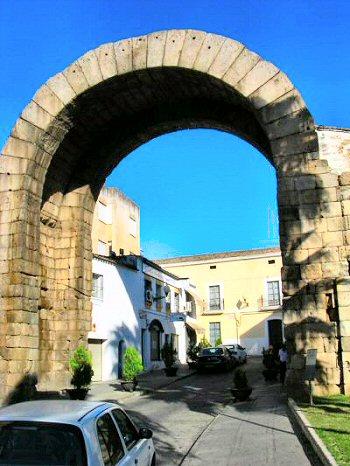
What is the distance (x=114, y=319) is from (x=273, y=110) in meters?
16.4

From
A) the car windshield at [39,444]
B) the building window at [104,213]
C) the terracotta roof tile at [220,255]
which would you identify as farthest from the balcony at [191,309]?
the car windshield at [39,444]

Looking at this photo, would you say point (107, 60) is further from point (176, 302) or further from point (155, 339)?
point (176, 302)

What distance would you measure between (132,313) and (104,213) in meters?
10.2

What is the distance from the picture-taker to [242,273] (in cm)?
4431

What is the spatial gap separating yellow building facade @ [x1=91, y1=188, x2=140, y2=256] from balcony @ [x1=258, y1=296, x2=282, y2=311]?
36.8 feet

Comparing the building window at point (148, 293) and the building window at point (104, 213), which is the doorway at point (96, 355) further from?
the building window at point (104, 213)

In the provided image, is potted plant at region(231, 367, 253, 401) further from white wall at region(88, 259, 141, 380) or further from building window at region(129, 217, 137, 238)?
building window at region(129, 217, 137, 238)

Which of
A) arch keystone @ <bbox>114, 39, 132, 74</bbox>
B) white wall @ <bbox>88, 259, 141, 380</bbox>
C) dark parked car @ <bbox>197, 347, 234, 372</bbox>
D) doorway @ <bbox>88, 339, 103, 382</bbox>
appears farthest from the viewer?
dark parked car @ <bbox>197, 347, 234, 372</bbox>

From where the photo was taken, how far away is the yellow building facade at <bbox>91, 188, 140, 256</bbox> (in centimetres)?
3559

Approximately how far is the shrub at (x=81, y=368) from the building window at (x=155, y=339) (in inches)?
660

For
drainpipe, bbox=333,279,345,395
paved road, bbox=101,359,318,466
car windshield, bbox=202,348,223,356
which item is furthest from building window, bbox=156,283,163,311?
drainpipe, bbox=333,279,345,395

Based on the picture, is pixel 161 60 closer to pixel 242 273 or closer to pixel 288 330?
pixel 288 330

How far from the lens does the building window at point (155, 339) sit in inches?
1271

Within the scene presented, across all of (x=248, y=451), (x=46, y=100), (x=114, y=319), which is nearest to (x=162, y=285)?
(x=114, y=319)
